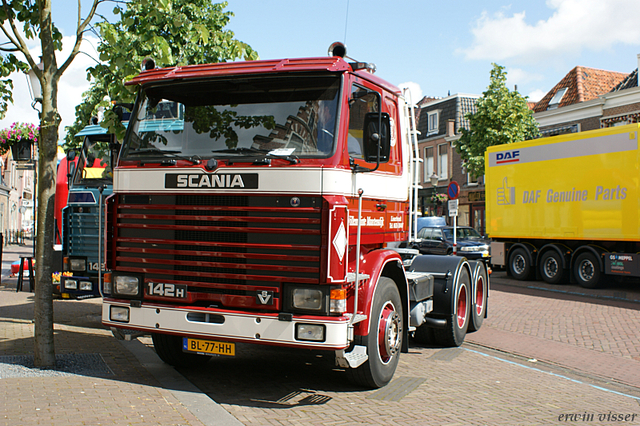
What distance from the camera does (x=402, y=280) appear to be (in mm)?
6109

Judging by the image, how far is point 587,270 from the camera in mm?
15078

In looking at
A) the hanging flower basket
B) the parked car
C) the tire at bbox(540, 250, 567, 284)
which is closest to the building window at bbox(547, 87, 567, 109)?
the parked car

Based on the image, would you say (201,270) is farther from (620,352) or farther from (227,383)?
(620,352)

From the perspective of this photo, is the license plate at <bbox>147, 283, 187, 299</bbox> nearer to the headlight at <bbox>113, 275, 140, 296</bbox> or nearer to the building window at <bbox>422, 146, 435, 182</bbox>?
the headlight at <bbox>113, 275, 140, 296</bbox>

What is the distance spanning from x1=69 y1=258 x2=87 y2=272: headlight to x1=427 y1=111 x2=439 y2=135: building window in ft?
125

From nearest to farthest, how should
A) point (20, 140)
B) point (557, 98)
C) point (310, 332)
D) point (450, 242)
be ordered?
point (310, 332) < point (20, 140) < point (450, 242) < point (557, 98)

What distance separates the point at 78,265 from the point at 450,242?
17092 millimetres

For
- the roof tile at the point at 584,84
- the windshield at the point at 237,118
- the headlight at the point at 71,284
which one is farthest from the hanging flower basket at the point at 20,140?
the roof tile at the point at 584,84

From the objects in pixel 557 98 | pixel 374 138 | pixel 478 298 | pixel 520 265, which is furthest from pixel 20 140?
pixel 557 98

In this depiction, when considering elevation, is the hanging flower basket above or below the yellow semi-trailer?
above

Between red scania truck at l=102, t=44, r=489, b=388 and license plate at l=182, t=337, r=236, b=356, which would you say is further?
license plate at l=182, t=337, r=236, b=356

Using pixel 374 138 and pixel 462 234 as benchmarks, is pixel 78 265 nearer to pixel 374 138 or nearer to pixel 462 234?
pixel 374 138

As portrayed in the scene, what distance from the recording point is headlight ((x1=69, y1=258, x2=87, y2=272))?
27.6 ft

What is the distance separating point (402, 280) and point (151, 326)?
250 centimetres
